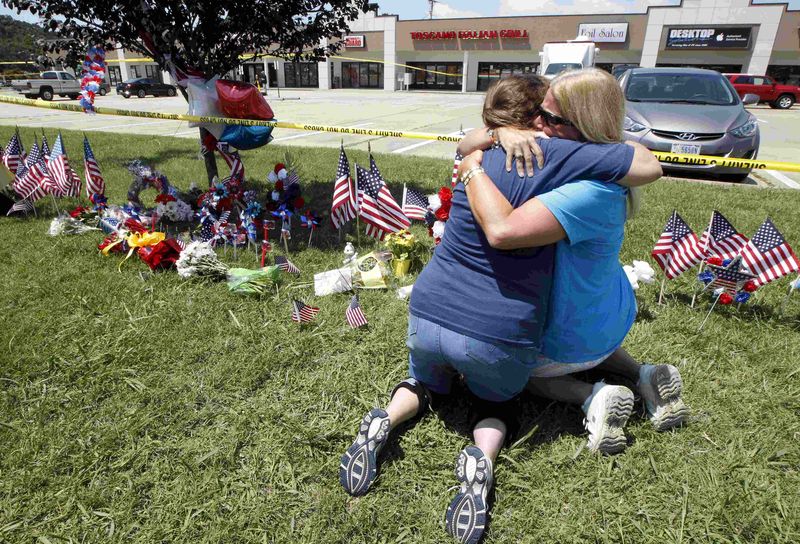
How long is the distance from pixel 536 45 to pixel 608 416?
42459 millimetres

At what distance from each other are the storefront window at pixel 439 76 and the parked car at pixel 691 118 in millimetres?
36339

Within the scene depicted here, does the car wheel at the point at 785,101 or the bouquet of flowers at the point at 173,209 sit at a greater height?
the car wheel at the point at 785,101

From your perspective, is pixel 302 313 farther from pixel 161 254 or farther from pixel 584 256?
pixel 584 256

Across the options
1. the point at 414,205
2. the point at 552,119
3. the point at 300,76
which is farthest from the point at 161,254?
the point at 300,76

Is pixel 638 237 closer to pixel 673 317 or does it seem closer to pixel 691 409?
pixel 673 317

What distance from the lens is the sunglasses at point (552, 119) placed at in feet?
6.10

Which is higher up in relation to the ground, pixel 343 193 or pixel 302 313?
pixel 343 193

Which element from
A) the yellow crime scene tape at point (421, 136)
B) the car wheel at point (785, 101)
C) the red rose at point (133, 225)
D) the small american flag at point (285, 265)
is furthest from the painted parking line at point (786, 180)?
the car wheel at point (785, 101)

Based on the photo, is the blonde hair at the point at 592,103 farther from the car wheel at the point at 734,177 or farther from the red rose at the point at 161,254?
the car wheel at the point at 734,177

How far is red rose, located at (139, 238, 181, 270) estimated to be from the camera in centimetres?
399

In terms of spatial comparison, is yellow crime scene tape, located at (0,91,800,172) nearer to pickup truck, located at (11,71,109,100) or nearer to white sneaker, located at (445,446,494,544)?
white sneaker, located at (445,446,494,544)

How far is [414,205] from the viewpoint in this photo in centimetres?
421

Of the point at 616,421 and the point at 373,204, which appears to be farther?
the point at 373,204

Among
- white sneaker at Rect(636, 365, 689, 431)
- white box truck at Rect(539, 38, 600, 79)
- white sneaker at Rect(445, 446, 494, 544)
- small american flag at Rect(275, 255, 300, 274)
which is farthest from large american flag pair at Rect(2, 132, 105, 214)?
white box truck at Rect(539, 38, 600, 79)
